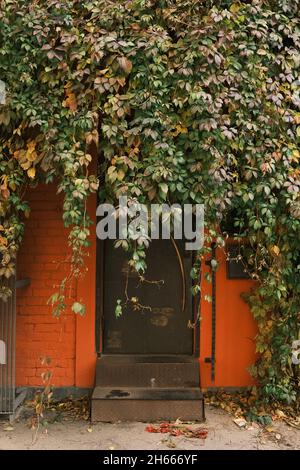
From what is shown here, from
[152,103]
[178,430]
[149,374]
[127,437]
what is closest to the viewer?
[152,103]

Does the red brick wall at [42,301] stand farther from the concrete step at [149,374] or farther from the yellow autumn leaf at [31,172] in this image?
the yellow autumn leaf at [31,172]

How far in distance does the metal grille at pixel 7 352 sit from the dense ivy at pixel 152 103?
49 centimetres

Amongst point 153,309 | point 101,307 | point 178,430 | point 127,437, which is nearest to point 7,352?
point 101,307

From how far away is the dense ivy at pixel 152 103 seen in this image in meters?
3.77

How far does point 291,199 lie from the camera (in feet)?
13.4

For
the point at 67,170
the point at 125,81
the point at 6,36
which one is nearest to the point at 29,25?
the point at 6,36

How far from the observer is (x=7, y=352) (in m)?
4.50

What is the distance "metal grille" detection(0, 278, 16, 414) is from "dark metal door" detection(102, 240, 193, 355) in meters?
0.92

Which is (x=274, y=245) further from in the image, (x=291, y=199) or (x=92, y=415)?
(x=92, y=415)

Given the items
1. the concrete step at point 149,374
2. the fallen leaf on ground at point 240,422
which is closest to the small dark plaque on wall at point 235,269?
the concrete step at point 149,374

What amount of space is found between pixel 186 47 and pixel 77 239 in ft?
5.31

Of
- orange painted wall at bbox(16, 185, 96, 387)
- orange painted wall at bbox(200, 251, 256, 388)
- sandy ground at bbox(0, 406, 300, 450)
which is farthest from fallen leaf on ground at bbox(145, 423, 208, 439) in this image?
orange painted wall at bbox(16, 185, 96, 387)

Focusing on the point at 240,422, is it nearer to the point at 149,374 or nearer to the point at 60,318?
the point at 149,374

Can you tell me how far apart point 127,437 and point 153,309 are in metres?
1.27
